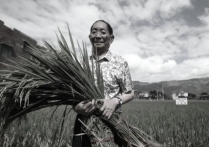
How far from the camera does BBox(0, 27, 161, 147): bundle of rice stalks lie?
1.33 m

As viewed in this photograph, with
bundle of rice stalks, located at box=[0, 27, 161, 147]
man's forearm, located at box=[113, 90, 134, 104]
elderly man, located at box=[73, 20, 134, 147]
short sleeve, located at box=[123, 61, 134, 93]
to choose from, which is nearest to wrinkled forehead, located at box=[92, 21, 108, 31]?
elderly man, located at box=[73, 20, 134, 147]

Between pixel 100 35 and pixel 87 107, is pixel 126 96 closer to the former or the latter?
pixel 87 107

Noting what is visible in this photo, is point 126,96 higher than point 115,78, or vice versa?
point 115,78

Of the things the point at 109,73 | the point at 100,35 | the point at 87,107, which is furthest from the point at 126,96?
the point at 100,35

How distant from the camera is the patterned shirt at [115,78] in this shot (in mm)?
1538

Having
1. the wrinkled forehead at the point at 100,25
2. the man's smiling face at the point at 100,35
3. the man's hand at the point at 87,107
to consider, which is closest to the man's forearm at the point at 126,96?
the man's hand at the point at 87,107

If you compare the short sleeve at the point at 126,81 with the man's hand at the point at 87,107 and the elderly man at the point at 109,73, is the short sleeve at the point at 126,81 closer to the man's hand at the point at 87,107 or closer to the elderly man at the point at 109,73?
the elderly man at the point at 109,73

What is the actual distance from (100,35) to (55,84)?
1.80 ft

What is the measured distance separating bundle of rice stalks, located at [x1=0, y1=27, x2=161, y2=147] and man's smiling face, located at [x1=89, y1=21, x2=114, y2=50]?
0.19 meters

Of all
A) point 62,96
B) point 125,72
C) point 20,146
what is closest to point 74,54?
point 62,96

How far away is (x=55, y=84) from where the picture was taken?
54.2 inches

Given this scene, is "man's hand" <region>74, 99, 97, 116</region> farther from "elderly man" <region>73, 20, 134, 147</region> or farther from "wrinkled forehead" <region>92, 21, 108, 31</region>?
"wrinkled forehead" <region>92, 21, 108, 31</region>

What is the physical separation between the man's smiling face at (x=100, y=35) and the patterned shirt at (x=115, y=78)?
6.3 inches

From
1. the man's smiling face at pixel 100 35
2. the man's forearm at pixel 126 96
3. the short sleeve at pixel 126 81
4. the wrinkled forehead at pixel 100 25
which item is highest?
the wrinkled forehead at pixel 100 25
